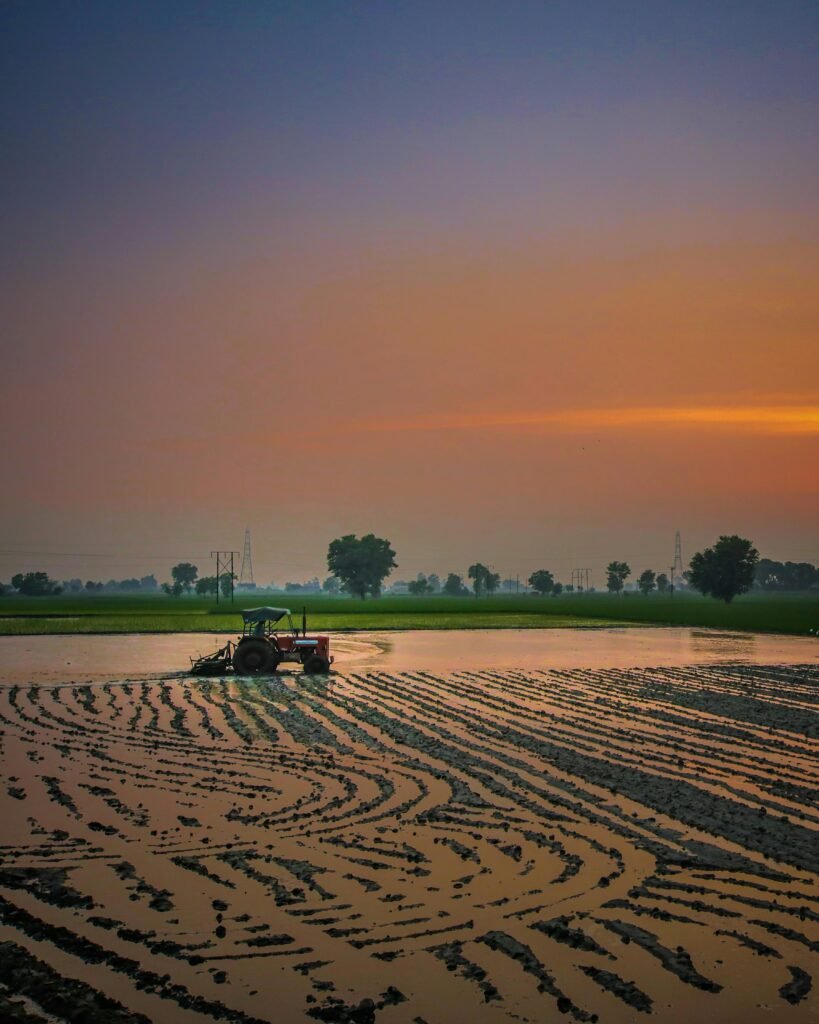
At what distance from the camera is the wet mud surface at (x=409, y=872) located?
312 inches

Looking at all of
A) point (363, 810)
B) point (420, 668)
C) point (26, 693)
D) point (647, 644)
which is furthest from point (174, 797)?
point (647, 644)

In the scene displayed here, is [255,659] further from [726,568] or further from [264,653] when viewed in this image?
[726,568]

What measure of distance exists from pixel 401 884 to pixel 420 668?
2623 centimetres

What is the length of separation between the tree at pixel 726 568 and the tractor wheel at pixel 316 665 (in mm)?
141585

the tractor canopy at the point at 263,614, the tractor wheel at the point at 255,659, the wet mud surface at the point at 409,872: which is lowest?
the wet mud surface at the point at 409,872

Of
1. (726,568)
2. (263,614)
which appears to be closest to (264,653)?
(263,614)

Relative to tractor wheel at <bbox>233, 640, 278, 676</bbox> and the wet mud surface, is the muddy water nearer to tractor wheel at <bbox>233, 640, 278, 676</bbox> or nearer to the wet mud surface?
tractor wheel at <bbox>233, 640, 278, 676</bbox>

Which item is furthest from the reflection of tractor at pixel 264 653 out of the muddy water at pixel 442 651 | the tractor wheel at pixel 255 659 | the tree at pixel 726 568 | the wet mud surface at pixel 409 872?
the tree at pixel 726 568

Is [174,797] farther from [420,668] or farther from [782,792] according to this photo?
[420,668]

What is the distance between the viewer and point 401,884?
10422mm

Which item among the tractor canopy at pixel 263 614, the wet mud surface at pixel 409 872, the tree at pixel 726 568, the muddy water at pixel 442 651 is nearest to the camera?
the wet mud surface at pixel 409 872

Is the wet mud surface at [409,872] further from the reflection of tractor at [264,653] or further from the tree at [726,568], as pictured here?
the tree at [726,568]

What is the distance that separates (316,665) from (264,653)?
1826 mm

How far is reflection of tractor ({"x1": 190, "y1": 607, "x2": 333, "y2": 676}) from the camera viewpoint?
33.2m
